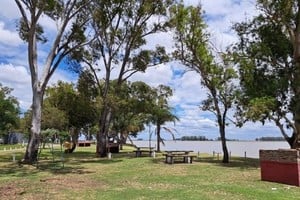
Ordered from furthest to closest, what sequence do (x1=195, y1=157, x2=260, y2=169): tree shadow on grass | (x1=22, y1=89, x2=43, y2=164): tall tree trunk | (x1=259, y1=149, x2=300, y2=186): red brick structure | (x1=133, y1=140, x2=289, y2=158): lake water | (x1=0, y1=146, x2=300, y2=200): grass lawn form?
(x1=133, y1=140, x2=289, y2=158): lake water < (x1=22, y1=89, x2=43, y2=164): tall tree trunk < (x1=195, y1=157, x2=260, y2=169): tree shadow on grass < (x1=259, y1=149, x2=300, y2=186): red brick structure < (x1=0, y1=146, x2=300, y2=200): grass lawn

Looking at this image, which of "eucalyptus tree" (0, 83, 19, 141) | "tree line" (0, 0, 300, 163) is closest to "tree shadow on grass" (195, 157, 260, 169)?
"tree line" (0, 0, 300, 163)

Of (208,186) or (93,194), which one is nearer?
(93,194)

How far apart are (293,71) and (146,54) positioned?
44.3ft

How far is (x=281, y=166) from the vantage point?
49.4 ft

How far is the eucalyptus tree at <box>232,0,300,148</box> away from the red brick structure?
645cm

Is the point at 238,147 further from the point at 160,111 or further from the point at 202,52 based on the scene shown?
the point at 202,52

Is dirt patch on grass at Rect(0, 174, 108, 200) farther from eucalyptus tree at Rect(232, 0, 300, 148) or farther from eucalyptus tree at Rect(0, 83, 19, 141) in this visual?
eucalyptus tree at Rect(0, 83, 19, 141)

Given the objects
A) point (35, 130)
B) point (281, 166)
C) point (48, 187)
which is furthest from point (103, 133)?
point (281, 166)

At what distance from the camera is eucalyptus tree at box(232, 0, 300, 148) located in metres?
22.8

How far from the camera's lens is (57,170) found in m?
20.4

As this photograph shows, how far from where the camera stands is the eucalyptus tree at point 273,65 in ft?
74.9

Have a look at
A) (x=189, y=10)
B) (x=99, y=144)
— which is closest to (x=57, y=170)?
(x=99, y=144)

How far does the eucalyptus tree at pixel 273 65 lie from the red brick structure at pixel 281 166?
6450 millimetres

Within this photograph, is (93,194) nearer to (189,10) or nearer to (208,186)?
(208,186)
